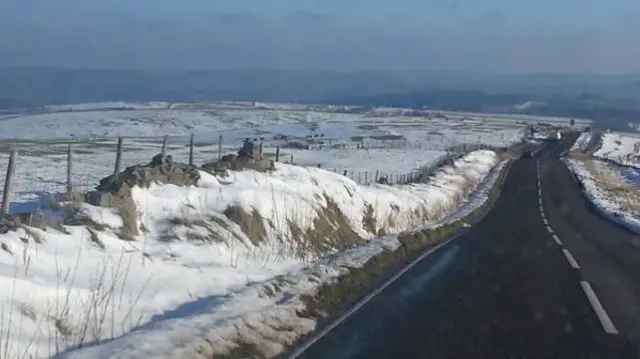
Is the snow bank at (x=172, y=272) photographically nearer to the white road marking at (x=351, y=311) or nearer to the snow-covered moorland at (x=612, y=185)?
the white road marking at (x=351, y=311)

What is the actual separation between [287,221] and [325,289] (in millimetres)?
5491

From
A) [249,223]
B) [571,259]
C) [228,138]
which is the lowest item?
[228,138]

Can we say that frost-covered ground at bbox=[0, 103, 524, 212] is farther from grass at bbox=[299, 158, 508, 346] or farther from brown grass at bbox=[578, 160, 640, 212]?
grass at bbox=[299, 158, 508, 346]

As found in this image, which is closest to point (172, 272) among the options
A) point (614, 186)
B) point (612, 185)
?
point (614, 186)

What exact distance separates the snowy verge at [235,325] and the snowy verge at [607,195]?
15553 millimetres

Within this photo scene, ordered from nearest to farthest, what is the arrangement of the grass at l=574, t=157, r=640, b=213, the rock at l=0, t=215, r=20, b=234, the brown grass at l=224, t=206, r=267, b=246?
the rock at l=0, t=215, r=20, b=234 → the brown grass at l=224, t=206, r=267, b=246 → the grass at l=574, t=157, r=640, b=213

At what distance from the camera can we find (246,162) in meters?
21.1

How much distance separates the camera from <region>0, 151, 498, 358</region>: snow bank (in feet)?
27.6

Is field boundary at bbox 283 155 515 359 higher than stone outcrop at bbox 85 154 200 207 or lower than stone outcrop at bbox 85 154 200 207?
lower

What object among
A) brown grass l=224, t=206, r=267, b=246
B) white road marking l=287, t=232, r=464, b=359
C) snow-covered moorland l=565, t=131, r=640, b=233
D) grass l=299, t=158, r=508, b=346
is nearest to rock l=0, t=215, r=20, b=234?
grass l=299, t=158, r=508, b=346

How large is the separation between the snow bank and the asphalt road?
102cm

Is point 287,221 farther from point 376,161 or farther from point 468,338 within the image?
point 376,161

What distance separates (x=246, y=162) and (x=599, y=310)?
1173cm

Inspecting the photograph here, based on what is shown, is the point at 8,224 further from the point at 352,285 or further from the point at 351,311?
the point at 352,285
